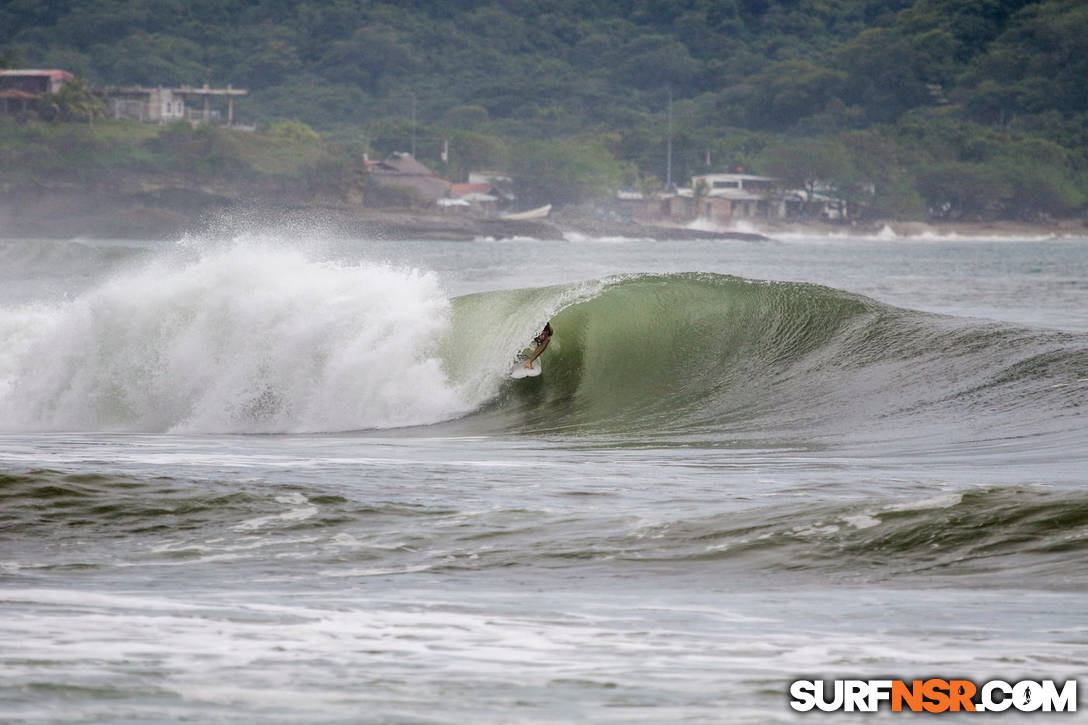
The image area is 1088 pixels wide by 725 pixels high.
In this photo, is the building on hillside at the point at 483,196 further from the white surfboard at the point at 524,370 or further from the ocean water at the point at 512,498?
the white surfboard at the point at 524,370

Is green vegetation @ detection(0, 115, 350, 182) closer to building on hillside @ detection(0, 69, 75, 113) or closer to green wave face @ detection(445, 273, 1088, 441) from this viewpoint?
building on hillside @ detection(0, 69, 75, 113)

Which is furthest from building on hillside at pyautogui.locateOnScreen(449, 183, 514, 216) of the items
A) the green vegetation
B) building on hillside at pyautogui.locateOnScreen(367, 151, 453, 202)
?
the green vegetation

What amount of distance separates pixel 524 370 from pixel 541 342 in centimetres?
45

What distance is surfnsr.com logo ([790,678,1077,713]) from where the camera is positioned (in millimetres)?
5578

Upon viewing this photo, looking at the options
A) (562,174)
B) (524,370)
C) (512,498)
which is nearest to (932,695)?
(512,498)

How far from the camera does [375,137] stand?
18538 centimetres

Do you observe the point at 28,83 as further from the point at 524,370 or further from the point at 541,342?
the point at 524,370

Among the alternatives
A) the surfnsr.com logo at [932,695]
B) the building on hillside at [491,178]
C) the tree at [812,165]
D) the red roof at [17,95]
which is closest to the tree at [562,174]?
the building on hillside at [491,178]

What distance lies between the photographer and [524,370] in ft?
57.3

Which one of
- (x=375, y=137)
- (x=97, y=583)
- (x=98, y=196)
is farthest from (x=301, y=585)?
(x=375, y=137)

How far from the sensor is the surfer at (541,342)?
17531 millimetres

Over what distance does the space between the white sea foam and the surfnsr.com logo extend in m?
10.8

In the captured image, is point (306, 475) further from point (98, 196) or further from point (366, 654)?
point (98, 196)

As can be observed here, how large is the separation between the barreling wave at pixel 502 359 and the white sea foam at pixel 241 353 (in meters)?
0.03
